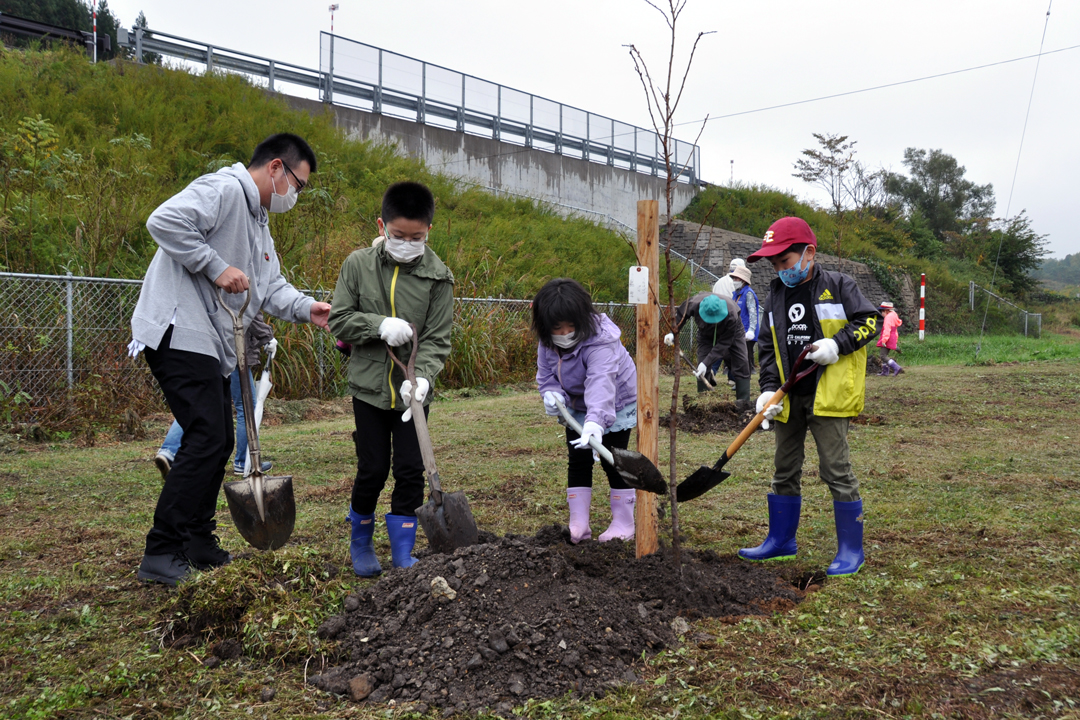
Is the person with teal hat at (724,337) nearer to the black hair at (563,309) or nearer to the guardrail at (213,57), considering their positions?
the black hair at (563,309)

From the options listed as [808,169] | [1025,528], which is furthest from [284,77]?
[808,169]

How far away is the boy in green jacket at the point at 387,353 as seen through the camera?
335 cm

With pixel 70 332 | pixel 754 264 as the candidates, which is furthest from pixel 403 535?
pixel 754 264

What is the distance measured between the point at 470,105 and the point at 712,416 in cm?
1473

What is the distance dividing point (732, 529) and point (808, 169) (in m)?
29.3

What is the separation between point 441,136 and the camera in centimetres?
1966

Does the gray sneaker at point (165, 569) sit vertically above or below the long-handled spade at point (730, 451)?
below

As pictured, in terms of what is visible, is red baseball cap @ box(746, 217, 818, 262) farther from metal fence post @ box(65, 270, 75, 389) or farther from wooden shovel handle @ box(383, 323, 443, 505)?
metal fence post @ box(65, 270, 75, 389)

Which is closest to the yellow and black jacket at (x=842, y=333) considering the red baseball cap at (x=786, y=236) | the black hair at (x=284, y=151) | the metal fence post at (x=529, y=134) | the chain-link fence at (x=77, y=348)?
the red baseball cap at (x=786, y=236)

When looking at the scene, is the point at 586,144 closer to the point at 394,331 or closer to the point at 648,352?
the point at 648,352

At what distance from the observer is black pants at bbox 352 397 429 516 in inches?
134

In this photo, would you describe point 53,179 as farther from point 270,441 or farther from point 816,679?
point 816,679

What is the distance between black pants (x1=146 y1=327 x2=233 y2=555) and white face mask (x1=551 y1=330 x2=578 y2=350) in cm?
157

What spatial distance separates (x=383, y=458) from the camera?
11.2ft
